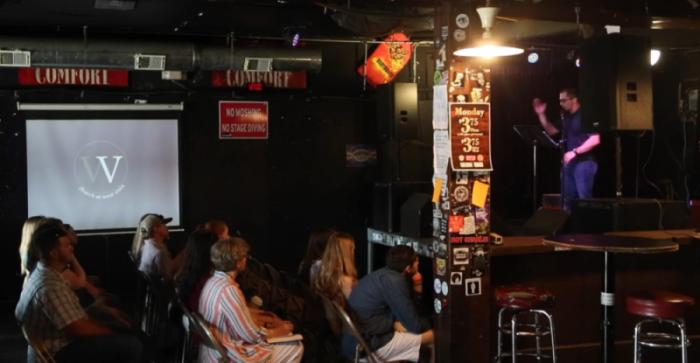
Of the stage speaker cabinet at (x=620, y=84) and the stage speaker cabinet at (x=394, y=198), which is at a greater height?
the stage speaker cabinet at (x=620, y=84)

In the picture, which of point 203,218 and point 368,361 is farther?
point 203,218

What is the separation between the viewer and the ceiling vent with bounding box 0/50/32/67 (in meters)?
7.02

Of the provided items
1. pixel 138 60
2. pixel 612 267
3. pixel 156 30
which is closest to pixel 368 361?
pixel 612 267

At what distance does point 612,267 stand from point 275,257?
4.82 metres

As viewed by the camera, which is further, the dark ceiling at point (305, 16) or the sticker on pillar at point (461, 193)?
the dark ceiling at point (305, 16)

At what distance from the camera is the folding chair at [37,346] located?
12.9ft

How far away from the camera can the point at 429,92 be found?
923cm

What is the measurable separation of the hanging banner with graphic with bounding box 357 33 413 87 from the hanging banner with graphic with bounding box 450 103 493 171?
144 inches

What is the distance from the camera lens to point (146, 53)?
7488mm

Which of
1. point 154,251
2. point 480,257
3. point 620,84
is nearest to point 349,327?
point 480,257

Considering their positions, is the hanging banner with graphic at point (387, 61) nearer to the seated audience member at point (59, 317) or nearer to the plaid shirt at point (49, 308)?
the seated audience member at point (59, 317)

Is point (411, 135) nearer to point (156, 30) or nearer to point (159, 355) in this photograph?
point (156, 30)

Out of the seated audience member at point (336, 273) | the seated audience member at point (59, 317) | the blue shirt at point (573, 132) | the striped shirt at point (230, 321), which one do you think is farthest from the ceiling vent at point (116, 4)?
the blue shirt at point (573, 132)

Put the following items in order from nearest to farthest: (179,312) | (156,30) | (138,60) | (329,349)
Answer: (179,312), (329,349), (138,60), (156,30)
